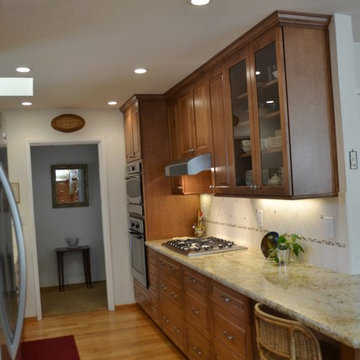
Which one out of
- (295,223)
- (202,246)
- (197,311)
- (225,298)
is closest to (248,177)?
(295,223)

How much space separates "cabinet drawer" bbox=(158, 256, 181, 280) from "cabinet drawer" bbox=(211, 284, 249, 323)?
767mm

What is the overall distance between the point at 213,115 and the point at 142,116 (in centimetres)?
139

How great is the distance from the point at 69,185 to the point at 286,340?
537cm

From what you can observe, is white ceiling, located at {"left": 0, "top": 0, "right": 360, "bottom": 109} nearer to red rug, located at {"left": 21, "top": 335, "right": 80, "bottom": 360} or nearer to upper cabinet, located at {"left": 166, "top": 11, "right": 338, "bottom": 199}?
upper cabinet, located at {"left": 166, "top": 11, "right": 338, "bottom": 199}

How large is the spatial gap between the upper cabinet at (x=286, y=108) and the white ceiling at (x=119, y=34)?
5.2 inches

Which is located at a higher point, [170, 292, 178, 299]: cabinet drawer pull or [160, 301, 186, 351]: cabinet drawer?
[170, 292, 178, 299]: cabinet drawer pull

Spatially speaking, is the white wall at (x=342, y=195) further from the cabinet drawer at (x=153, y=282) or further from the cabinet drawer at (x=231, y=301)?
the cabinet drawer at (x=153, y=282)

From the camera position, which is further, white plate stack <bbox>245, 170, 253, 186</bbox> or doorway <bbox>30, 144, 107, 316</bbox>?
doorway <bbox>30, 144, 107, 316</bbox>

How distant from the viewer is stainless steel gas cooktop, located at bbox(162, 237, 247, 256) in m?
3.79

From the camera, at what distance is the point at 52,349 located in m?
4.38

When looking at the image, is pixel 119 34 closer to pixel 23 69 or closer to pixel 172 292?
pixel 23 69

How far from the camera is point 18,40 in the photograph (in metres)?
2.88

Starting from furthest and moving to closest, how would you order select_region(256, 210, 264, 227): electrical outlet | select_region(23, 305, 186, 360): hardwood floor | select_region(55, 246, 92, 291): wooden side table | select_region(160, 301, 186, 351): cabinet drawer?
select_region(55, 246, 92, 291): wooden side table, select_region(23, 305, 186, 360): hardwood floor, select_region(160, 301, 186, 351): cabinet drawer, select_region(256, 210, 264, 227): electrical outlet

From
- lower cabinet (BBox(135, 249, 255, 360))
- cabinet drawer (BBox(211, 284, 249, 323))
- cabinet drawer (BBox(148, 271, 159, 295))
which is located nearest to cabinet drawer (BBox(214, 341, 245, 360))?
lower cabinet (BBox(135, 249, 255, 360))
